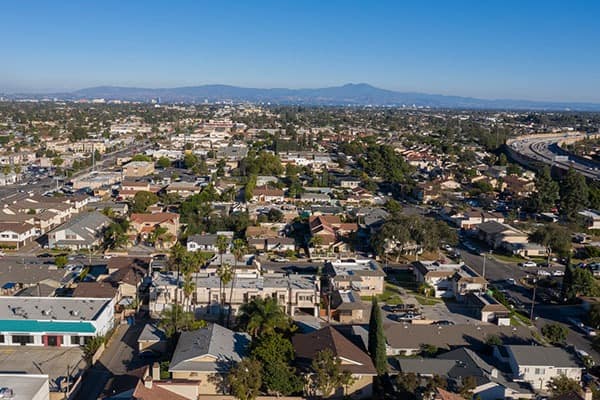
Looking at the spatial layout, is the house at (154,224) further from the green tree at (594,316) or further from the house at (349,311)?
the green tree at (594,316)

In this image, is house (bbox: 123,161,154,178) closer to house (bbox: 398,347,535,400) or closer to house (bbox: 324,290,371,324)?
house (bbox: 324,290,371,324)

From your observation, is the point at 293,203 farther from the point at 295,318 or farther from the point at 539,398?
the point at 539,398

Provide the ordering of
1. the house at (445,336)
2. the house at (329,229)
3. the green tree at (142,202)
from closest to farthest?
the house at (445,336)
the house at (329,229)
the green tree at (142,202)

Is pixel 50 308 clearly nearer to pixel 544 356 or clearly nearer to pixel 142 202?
pixel 544 356

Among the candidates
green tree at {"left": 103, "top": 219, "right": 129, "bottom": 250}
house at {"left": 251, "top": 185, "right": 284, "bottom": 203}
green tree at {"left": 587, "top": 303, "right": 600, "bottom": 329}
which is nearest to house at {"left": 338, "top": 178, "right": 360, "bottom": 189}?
house at {"left": 251, "top": 185, "right": 284, "bottom": 203}

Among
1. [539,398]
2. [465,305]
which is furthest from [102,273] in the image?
[539,398]

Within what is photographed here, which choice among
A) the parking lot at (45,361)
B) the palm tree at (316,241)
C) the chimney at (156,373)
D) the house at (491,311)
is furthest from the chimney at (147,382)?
the palm tree at (316,241)
